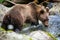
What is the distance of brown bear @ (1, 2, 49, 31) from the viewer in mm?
6566

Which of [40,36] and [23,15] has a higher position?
[23,15]

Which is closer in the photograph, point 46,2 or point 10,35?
point 10,35

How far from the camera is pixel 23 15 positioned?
712 centimetres

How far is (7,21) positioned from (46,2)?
8943 millimetres

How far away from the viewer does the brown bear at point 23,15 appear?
657cm

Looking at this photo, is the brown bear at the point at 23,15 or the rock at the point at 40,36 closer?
the rock at the point at 40,36

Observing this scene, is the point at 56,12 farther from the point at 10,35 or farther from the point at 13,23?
the point at 10,35

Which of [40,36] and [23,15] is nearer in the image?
[40,36]

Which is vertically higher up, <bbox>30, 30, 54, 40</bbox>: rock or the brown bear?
the brown bear

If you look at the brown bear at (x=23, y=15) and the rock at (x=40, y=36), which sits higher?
the brown bear at (x=23, y=15)

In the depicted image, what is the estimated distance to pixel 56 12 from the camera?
1272cm

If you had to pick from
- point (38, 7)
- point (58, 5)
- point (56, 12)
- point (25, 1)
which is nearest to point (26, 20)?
point (38, 7)

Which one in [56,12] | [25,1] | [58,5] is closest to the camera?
[56,12]

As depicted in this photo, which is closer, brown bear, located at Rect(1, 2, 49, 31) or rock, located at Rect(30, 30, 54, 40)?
rock, located at Rect(30, 30, 54, 40)
